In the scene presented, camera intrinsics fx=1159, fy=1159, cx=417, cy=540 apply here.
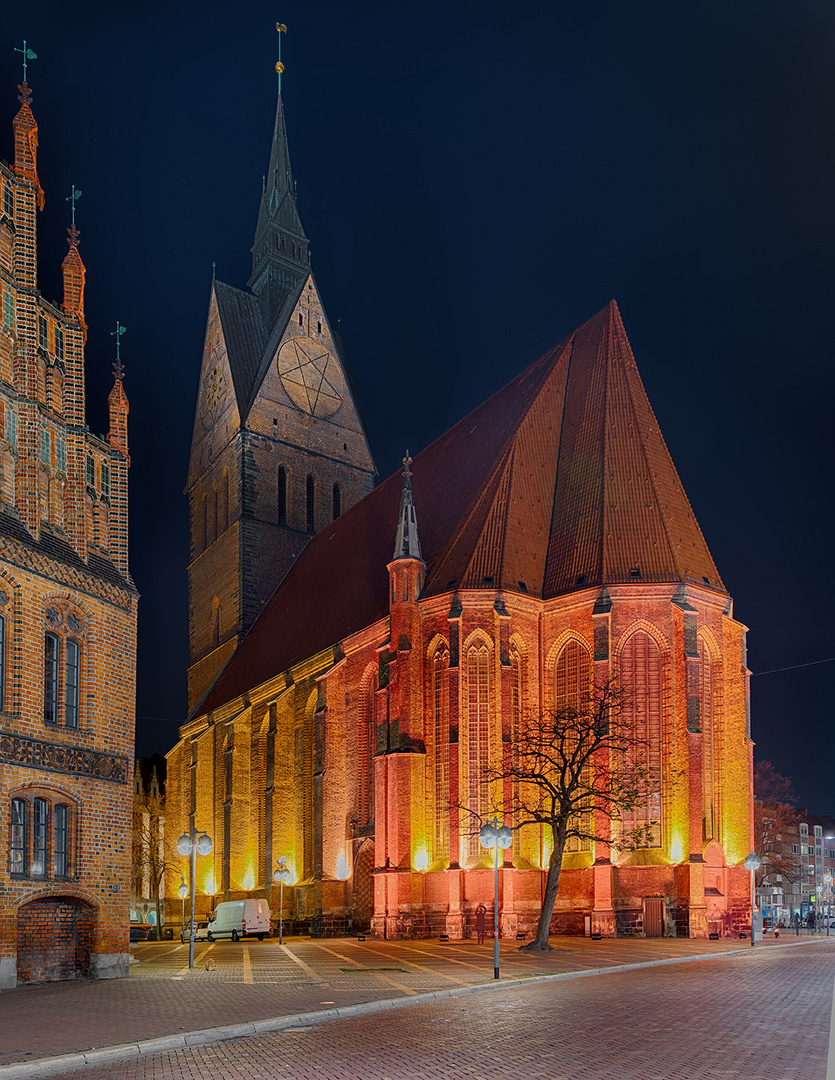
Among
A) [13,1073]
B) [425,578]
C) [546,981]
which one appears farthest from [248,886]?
[13,1073]

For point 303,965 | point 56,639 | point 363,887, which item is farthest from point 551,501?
point 56,639

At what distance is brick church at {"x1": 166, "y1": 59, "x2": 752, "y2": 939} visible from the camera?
34031mm

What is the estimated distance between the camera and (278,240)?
6756 cm

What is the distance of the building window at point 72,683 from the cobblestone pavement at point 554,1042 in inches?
396

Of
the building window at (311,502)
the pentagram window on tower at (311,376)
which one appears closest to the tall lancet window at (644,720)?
the building window at (311,502)

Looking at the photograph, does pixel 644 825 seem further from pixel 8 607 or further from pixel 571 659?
pixel 8 607

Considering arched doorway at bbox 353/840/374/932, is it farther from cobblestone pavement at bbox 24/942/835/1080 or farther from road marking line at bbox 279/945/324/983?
cobblestone pavement at bbox 24/942/835/1080

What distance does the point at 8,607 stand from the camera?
836 inches

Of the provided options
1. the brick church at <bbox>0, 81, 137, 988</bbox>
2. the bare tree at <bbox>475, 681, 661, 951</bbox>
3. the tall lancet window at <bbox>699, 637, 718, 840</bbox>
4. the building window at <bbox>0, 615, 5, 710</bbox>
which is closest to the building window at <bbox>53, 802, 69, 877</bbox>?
the brick church at <bbox>0, 81, 137, 988</bbox>

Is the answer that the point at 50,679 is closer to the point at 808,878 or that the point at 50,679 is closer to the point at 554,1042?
the point at 554,1042

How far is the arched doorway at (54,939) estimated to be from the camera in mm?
21031

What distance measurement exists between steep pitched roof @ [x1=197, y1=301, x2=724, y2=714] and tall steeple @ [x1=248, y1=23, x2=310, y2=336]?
21.7m

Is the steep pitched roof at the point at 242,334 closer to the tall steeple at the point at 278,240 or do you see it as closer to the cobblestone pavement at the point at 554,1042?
the tall steeple at the point at 278,240

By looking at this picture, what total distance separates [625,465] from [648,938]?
14.9 metres
